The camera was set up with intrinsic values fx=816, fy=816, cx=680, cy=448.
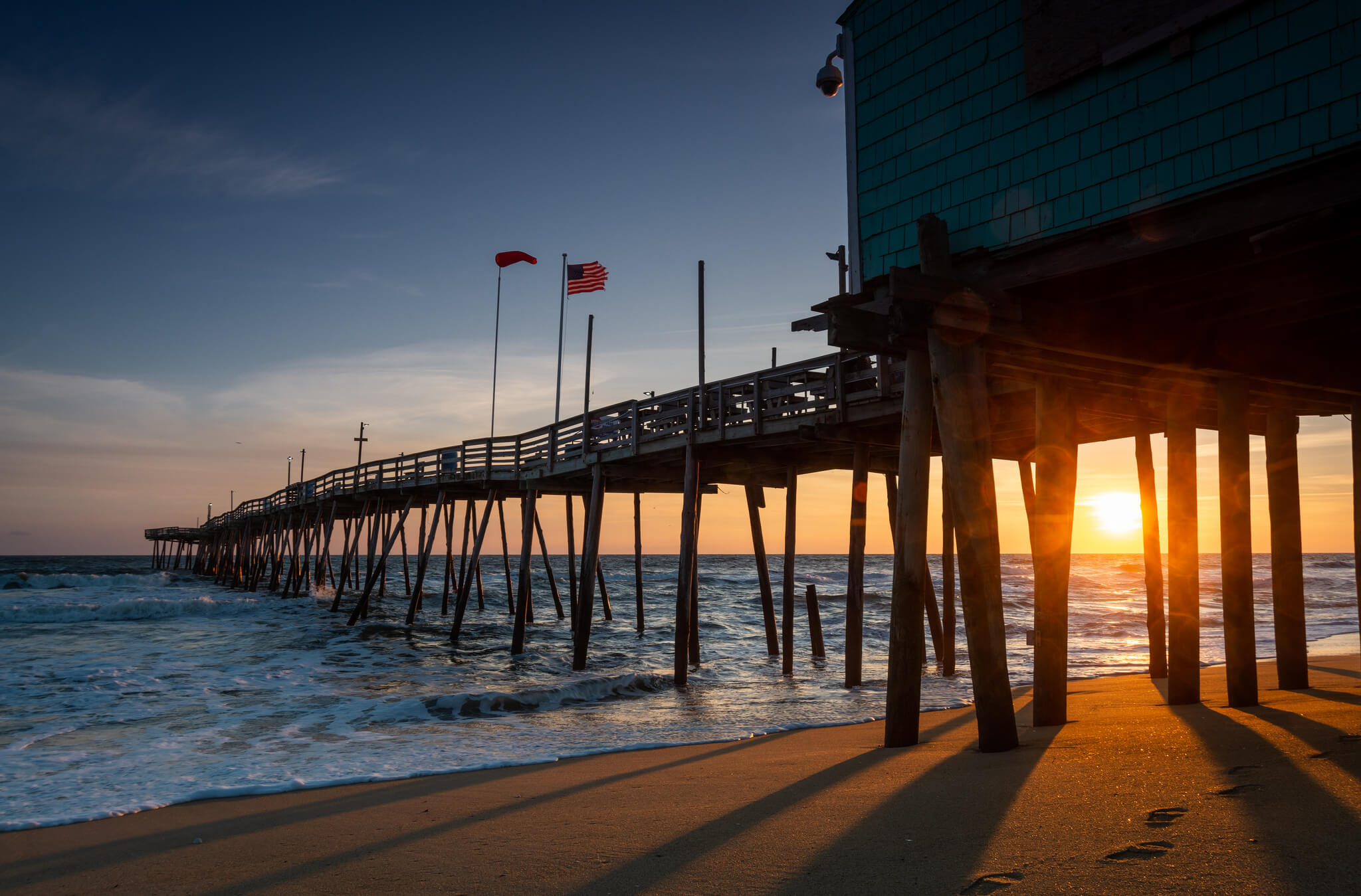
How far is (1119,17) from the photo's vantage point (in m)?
6.36

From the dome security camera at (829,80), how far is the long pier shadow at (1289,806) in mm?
6700

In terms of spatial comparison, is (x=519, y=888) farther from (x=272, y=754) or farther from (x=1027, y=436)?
(x=1027, y=436)

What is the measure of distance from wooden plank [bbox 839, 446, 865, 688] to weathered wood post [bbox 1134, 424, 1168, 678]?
3.93m

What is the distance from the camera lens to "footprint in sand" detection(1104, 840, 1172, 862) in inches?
142

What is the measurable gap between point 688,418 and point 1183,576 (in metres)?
8.46

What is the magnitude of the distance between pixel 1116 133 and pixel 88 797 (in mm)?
10448

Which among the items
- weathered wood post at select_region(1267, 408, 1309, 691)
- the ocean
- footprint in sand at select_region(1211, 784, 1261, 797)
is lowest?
the ocean

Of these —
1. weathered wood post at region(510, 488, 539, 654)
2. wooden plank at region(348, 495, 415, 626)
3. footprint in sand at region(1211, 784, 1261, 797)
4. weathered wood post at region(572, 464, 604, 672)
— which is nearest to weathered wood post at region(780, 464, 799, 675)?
weathered wood post at region(572, 464, 604, 672)

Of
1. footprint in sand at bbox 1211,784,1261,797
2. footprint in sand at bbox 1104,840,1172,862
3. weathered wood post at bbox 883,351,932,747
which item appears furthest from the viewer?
weathered wood post at bbox 883,351,932,747

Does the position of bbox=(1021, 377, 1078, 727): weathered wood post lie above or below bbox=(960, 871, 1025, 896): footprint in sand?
above

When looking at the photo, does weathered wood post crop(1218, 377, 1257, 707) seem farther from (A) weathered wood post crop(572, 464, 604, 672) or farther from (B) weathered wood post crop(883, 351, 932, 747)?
(A) weathered wood post crop(572, 464, 604, 672)

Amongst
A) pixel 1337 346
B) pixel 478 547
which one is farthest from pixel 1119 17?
pixel 478 547

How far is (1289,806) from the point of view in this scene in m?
4.13

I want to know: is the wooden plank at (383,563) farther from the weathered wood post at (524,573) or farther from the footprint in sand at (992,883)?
the footprint in sand at (992,883)
